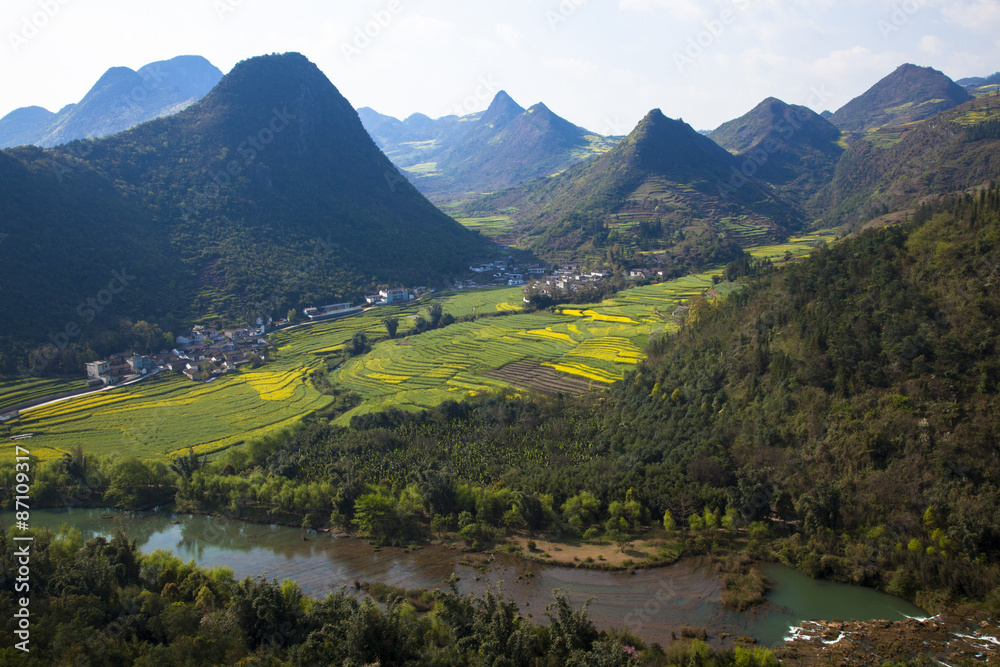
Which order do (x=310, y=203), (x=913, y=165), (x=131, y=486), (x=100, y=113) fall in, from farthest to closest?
(x=100, y=113)
(x=913, y=165)
(x=310, y=203)
(x=131, y=486)

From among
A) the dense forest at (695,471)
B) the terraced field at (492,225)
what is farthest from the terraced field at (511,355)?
the terraced field at (492,225)

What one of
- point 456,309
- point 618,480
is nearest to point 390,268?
point 456,309

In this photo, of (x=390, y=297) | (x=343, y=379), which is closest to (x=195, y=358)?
(x=343, y=379)

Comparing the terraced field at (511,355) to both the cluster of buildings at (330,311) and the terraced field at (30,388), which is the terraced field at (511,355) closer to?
the cluster of buildings at (330,311)

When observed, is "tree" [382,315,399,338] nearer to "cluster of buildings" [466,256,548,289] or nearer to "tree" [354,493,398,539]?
"cluster of buildings" [466,256,548,289]

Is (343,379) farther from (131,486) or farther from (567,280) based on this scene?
(567,280)

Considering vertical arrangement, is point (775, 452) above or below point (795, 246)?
below
